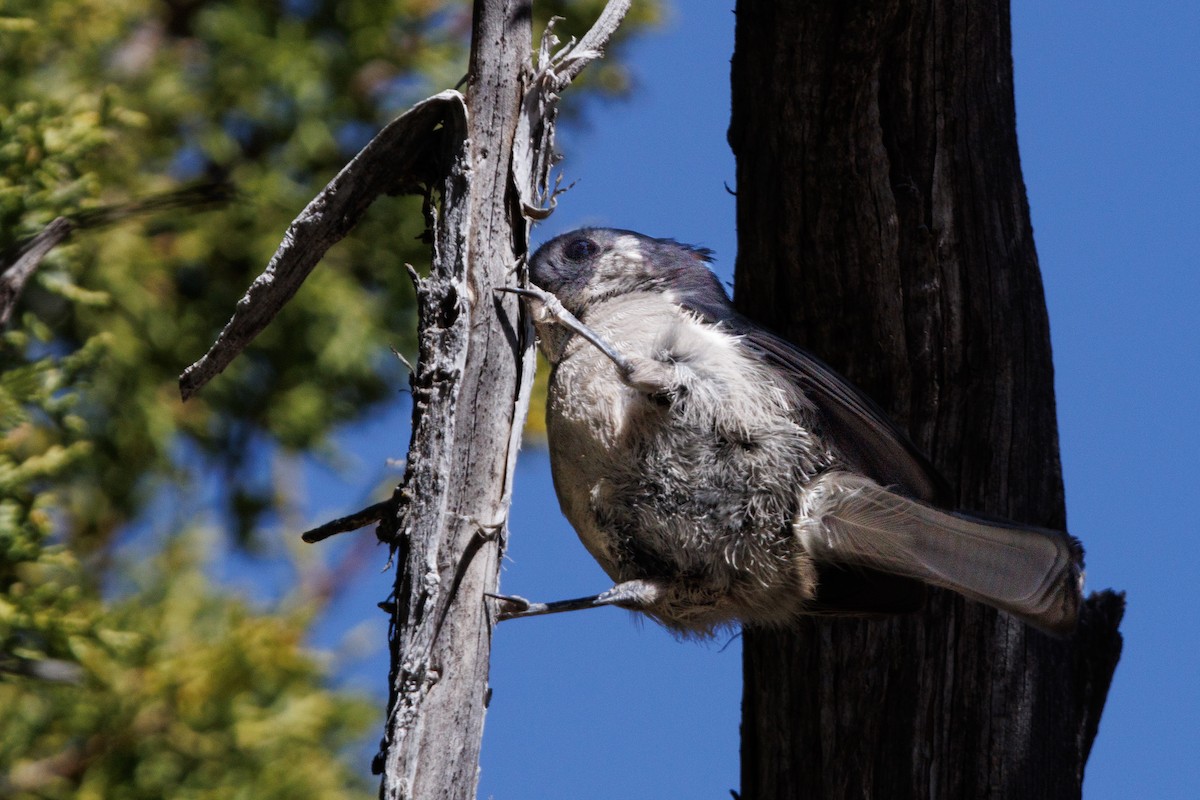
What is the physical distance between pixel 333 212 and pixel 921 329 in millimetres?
1433

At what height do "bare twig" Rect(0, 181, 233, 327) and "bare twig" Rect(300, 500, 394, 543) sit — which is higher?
"bare twig" Rect(0, 181, 233, 327)

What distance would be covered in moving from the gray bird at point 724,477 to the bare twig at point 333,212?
0.42 m

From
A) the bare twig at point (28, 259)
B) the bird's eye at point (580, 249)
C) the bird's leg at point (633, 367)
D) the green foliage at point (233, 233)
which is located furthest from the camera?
the green foliage at point (233, 233)

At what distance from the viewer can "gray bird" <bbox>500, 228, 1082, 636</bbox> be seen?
268 cm

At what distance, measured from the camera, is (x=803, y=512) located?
8.90 feet

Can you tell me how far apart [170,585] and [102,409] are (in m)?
0.77

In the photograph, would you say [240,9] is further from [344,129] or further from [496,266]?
[496,266]

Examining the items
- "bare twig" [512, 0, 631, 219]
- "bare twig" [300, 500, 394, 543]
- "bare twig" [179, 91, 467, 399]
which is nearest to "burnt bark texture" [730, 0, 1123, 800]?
"bare twig" [512, 0, 631, 219]

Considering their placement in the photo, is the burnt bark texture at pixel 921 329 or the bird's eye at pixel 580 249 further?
the bird's eye at pixel 580 249

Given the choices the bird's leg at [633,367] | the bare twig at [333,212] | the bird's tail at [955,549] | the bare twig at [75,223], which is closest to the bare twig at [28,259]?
the bare twig at [75,223]

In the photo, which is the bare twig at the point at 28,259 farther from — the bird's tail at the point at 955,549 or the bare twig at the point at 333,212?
the bird's tail at the point at 955,549

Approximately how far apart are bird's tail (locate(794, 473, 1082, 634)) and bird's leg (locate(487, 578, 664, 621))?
35 centimetres

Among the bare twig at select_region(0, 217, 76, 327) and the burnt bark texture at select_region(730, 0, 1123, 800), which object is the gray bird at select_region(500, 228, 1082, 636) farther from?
the bare twig at select_region(0, 217, 76, 327)

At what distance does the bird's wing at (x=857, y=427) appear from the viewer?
2758 mm
